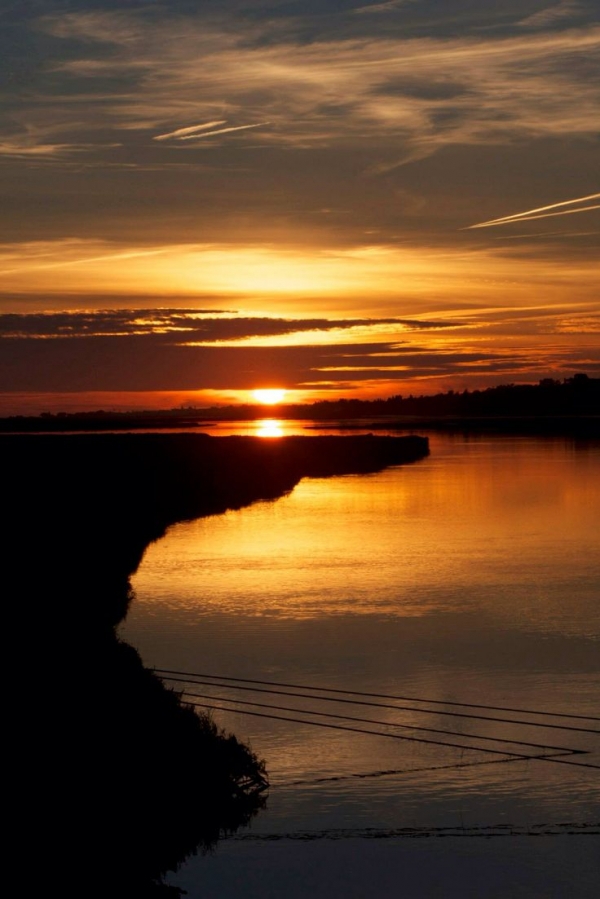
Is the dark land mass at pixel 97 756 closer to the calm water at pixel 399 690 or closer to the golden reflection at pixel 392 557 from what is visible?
the calm water at pixel 399 690

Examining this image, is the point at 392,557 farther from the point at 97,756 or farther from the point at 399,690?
the point at 97,756

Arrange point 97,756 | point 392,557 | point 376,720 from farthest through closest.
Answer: point 392,557
point 376,720
point 97,756

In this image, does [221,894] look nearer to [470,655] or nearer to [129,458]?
[470,655]

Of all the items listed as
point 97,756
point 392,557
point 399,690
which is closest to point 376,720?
point 399,690

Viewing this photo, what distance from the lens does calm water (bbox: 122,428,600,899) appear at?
12.2 metres

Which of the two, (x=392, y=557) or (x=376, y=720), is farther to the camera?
(x=392, y=557)

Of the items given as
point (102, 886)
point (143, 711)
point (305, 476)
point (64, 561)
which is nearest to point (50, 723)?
point (143, 711)

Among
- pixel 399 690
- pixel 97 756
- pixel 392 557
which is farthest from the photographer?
pixel 392 557

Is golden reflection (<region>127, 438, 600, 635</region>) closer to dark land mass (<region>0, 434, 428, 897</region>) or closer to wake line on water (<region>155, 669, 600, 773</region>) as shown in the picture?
dark land mass (<region>0, 434, 428, 897</region>)

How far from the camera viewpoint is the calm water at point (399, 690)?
12.2 m

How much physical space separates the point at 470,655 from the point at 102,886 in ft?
38.5

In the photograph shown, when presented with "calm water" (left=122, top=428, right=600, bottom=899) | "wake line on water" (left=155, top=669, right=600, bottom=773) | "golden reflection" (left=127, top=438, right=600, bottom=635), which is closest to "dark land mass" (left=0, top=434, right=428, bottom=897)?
"calm water" (left=122, top=428, right=600, bottom=899)

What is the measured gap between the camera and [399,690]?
18719mm

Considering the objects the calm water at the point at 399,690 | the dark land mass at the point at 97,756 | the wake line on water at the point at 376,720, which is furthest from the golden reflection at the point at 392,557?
the wake line on water at the point at 376,720
